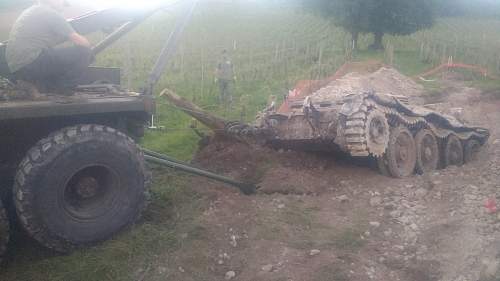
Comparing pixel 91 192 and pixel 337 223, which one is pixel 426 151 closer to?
pixel 337 223

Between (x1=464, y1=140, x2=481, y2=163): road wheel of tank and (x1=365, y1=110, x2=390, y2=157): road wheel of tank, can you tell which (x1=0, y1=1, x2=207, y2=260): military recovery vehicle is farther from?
(x1=464, y1=140, x2=481, y2=163): road wheel of tank

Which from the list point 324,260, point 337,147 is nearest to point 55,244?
point 324,260

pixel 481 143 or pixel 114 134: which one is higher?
pixel 114 134

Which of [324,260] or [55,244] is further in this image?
[324,260]

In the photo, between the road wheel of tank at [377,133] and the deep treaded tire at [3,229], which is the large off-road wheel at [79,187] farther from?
the road wheel of tank at [377,133]

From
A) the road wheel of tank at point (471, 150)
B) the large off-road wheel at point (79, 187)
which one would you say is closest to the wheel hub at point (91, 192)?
the large off-road wheel at point (79, 187)

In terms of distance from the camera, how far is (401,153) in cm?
904

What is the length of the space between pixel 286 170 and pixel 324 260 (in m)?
3.02

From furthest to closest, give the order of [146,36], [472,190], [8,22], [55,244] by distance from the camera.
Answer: [146,36] < [8,22] < [472,190] < [55,244]

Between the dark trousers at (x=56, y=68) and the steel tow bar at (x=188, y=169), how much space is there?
3.70 ft

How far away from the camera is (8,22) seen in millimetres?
21938

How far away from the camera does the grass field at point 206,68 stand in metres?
4.78

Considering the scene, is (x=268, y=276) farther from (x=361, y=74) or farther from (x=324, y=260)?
(x=361, y=74)

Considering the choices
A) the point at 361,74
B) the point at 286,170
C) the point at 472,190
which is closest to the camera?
the point at 472,190
